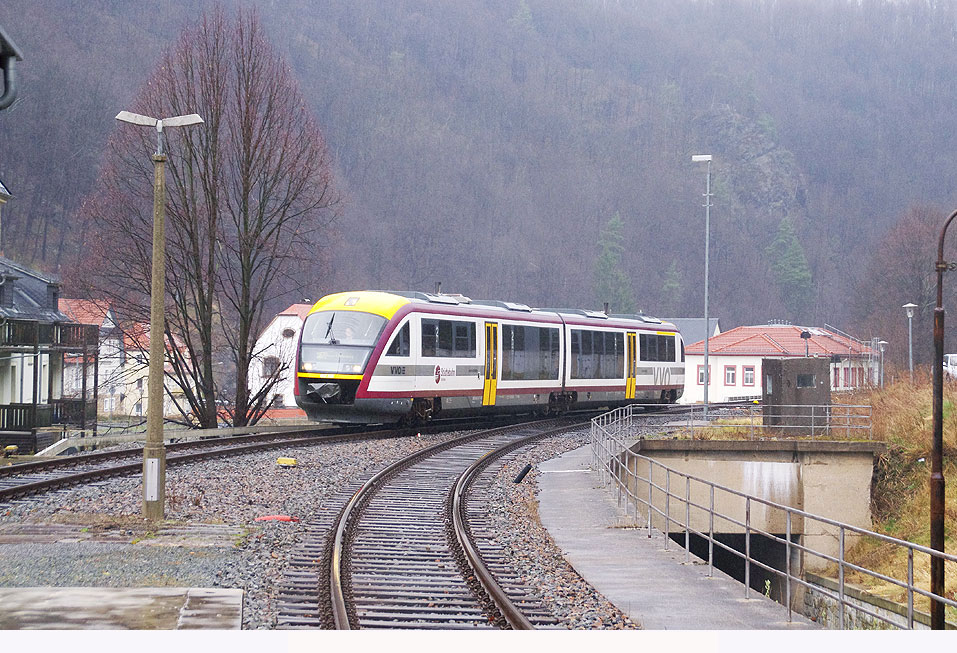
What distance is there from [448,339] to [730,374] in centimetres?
3741

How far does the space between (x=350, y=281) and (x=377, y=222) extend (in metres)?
18.9

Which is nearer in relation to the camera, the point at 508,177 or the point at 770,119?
the point at 770,119

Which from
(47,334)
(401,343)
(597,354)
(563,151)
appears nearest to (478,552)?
(401,343)

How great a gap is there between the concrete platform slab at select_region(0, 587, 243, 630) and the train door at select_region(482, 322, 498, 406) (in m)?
15.6

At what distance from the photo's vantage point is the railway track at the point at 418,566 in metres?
7.64

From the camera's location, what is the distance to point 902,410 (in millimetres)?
22250

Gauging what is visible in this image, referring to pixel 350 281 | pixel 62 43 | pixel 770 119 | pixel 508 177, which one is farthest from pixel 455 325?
pixel 508 177

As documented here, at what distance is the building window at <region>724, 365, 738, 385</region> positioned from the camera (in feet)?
185

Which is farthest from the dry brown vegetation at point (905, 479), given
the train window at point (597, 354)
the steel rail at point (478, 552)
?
the train window at point (597, 354)

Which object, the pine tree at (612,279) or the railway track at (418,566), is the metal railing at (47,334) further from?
the pine tree at (612,279)

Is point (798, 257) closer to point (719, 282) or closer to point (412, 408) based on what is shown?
point (719, 282)

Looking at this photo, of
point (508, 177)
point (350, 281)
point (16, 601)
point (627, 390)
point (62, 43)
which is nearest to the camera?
point (16, 601)

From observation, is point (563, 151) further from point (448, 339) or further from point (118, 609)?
point (118, 609)

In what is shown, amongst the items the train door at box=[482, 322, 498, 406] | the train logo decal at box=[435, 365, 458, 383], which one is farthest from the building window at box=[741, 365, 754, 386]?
the train logo decal at box=[435, 365, 458, 383]
